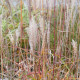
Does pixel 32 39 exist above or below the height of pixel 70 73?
above

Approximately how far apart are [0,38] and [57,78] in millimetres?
473

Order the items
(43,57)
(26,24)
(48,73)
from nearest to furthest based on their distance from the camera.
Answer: (43,57) < (48,73) < (26,24)

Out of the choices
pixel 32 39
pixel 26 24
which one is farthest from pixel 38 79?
pixel 26 24

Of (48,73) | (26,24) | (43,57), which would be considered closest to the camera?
(43,57)

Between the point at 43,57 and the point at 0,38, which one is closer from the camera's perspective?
the point at 0,38

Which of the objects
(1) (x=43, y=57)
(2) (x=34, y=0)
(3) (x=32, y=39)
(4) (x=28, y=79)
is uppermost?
(2) (x=34, y=0)

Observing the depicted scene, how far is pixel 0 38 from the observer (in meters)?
0.87

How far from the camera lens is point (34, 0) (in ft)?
Answer: 3.74

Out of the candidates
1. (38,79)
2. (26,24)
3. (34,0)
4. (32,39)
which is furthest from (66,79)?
(26,24)

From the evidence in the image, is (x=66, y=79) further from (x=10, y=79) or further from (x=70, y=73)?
(x=10, y=79)

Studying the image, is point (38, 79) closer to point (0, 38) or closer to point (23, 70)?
point (23, 70)

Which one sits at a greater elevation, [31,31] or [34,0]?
[34,0]

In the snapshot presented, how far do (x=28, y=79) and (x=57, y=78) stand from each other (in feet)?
0.70

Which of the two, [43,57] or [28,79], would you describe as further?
[28,79]
